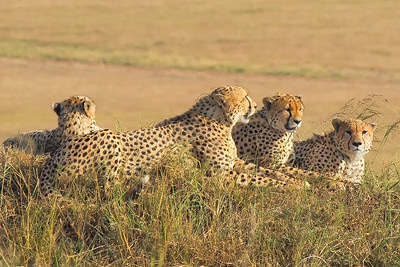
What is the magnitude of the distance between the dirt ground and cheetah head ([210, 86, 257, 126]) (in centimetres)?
1364

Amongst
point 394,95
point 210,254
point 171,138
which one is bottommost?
point 394,95

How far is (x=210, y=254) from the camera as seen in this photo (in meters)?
4.38

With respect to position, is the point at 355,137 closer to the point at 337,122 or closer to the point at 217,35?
the point at 337,122

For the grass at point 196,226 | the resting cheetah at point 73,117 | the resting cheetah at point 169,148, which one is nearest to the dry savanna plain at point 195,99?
the grass at point 196,226

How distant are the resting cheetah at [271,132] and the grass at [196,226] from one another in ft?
2.31

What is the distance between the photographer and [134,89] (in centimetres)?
2400

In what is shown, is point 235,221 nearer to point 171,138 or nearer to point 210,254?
point 210,254

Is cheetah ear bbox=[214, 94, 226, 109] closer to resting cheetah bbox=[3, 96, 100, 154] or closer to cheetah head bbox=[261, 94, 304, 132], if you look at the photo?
cheetah head bbox=[261, 94, 304, 132]

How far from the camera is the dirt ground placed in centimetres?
2078

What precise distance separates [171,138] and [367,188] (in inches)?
39.8

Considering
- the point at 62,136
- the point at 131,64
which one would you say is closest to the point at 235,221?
the point at 62,136

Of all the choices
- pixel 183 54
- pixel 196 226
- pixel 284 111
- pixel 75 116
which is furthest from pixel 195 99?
pixel 196 226

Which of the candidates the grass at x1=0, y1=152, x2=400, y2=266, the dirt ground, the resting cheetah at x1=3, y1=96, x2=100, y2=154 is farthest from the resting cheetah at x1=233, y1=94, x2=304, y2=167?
the dirt ground

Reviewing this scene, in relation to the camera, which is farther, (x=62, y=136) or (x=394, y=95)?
(x=394, y=95)
